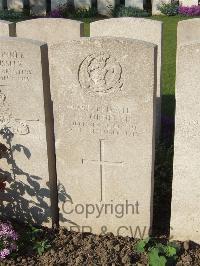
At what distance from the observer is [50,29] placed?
5883 mm

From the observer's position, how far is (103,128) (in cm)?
406

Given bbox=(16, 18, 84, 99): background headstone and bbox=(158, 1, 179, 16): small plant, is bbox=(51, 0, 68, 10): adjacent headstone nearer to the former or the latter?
bbox=(158, 1, 179, 16): small plant

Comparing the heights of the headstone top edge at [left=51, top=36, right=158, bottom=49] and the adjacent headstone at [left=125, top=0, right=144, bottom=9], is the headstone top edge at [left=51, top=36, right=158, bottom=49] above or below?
below

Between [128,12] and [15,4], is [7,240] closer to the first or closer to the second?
[128,12]

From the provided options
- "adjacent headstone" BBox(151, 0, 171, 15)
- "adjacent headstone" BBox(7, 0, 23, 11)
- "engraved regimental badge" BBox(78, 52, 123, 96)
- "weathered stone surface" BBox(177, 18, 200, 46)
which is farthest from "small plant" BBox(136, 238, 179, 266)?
"adjacent headstone" BBox(7, 0, 23, 11)

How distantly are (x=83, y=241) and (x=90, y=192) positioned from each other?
1.52 ft

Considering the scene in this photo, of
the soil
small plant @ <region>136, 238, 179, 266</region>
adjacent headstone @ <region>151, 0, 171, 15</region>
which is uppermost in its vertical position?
adjacent headstone @ <region>151, 0, 171, 15</region>

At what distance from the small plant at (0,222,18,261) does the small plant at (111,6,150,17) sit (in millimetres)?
10459

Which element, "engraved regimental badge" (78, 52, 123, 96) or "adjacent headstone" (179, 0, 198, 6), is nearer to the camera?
"engraved regimental badge" (78, 52, 123, 96)

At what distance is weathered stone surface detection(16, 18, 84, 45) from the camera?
5688 millimetres

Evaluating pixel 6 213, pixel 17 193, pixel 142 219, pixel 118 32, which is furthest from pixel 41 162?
pixel 118 32

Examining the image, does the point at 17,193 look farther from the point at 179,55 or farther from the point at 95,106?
the point at 179,55

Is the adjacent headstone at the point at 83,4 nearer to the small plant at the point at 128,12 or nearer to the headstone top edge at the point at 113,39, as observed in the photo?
the small plant at the point at 128,12

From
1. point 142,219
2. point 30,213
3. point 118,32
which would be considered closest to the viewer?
point 142,219
